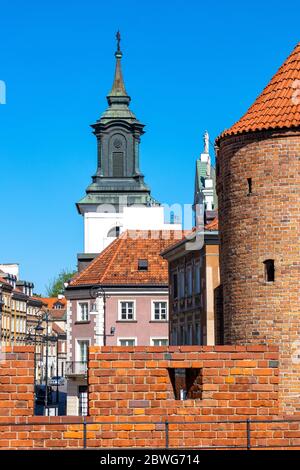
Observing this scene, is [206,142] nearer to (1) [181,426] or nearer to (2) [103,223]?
(2) [103,223]

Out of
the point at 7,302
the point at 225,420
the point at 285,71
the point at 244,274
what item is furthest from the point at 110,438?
the point at 7,302

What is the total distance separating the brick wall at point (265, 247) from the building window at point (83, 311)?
3981 centimetres

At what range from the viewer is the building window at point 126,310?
6775 cm

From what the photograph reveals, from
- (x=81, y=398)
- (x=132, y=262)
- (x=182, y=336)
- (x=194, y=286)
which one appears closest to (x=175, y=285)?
(x=182, y=336)

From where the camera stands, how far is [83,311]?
229 feet

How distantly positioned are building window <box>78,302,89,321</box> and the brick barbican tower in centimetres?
3940

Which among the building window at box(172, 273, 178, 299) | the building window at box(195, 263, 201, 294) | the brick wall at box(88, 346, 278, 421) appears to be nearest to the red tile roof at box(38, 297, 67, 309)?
the building window at box(172, 273, 178, 299)

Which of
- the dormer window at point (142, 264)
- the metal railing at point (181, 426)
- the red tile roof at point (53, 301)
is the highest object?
the red tile roof at point (53, 301)

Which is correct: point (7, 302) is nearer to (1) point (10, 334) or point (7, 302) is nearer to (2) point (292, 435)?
(1) point (10, 334)

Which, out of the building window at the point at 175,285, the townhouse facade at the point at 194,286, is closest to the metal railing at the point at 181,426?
the townhouse facade at the point at 194,286

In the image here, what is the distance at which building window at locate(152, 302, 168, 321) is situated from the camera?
67562 mm

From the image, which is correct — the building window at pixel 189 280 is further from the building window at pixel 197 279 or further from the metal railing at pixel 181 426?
the metal railing at pixel 181 426

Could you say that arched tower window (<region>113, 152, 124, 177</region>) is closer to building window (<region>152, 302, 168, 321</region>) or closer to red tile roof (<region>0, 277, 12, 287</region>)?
red tile roof (<region>0, 277, 12, 287</region>)

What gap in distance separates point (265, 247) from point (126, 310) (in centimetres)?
3953
